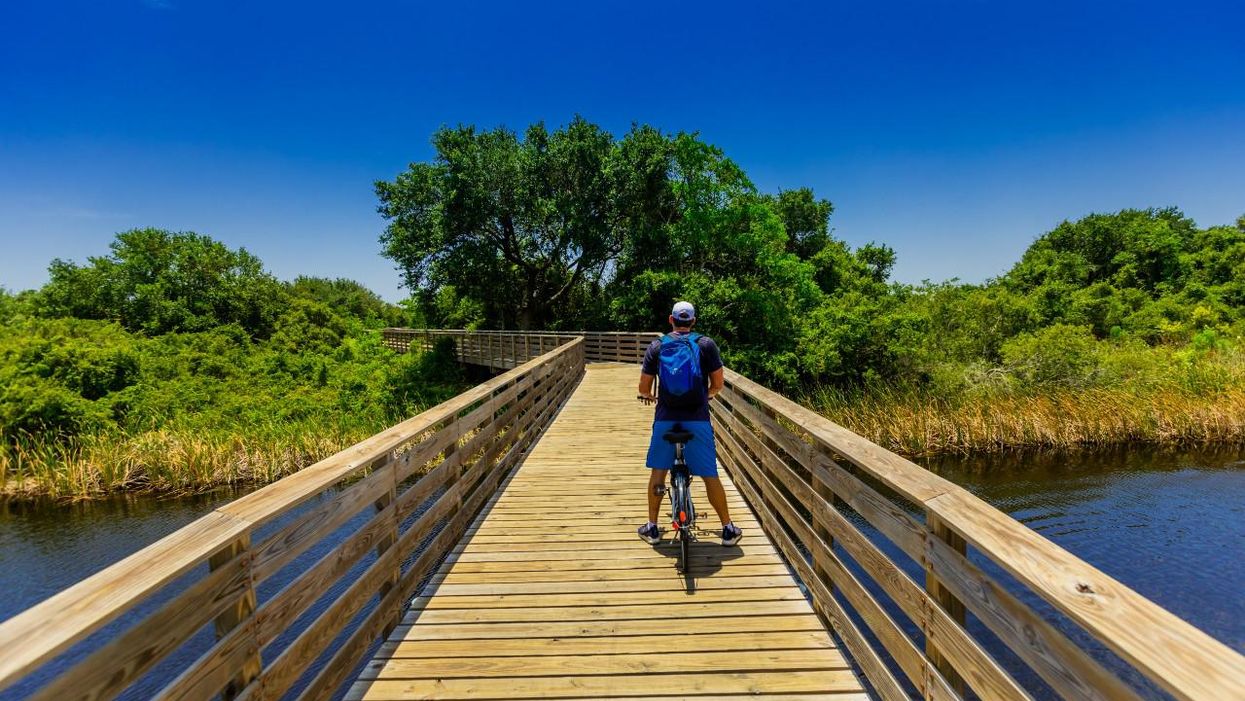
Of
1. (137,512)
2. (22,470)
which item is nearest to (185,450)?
(137,512)

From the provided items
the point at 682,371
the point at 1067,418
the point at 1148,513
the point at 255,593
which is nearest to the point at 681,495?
the point at 682,371

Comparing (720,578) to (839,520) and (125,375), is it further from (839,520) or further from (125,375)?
(125,375)

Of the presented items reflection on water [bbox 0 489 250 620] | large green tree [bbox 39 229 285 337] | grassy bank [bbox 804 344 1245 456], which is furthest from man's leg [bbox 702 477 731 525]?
large green tree [bbox 39 229 285 337]

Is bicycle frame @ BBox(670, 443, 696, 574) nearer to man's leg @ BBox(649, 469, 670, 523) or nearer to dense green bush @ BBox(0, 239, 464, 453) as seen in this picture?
man's leg @ BBox(649, 469, 670, 523)

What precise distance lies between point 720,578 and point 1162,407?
1652 centimetres

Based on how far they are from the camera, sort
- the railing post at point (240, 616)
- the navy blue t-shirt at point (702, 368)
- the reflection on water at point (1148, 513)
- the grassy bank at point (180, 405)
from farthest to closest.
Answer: the grassy bank at point (180, 405), the reflection on water at point (1148, 513), the navy blue t-shirt at point (702, 368), the railing post at point (240, 616)

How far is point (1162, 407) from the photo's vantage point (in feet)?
46.5

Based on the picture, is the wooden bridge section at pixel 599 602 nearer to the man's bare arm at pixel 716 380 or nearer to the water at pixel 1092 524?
the man's bare arm at pixel 716 380

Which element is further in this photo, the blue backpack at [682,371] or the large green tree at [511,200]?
the large green tree at [511,200]

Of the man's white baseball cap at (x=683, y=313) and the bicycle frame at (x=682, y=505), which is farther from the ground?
the man's white baseball cap at (x=683, y=313)

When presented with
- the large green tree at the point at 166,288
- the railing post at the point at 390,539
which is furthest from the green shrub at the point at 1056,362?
the large green tree at the point at 166,288

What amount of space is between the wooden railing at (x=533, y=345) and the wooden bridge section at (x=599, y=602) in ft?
43.7

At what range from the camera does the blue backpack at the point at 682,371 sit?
3932 mm

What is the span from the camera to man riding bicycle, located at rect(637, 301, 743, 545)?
3.95 m
